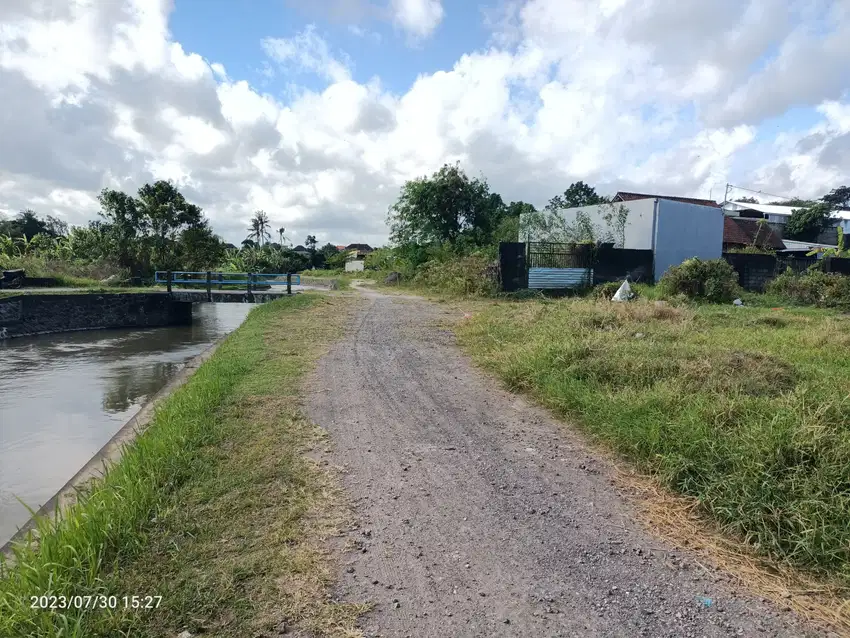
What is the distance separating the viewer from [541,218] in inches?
861

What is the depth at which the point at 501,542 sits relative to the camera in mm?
2975

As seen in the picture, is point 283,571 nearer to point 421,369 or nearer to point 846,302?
point 421,369

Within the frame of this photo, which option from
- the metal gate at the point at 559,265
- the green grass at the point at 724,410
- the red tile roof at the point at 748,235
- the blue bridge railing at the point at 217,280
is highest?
the red tile roof at the point at 748,235

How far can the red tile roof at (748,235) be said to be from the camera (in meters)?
28.7

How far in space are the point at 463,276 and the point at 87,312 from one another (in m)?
13.5

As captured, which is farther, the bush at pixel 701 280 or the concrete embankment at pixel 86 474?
the bush at pixel 701 280

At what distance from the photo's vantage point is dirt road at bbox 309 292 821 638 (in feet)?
7.73

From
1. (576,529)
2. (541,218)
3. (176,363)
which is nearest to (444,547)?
(576,529)

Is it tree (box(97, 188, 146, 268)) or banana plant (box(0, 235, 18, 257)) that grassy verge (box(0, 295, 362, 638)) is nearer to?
tree (box(97, 188, 146, 268))

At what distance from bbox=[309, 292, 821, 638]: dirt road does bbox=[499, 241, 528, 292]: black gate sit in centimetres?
1194

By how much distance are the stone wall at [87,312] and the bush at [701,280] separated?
1765 centimetres

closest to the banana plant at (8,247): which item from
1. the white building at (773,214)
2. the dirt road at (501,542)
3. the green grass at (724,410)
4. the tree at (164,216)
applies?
the tree at (164,216)

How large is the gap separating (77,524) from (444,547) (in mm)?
1990

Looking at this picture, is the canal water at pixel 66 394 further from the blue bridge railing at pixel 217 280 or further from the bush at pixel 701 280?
the bush at pixel 701 280
